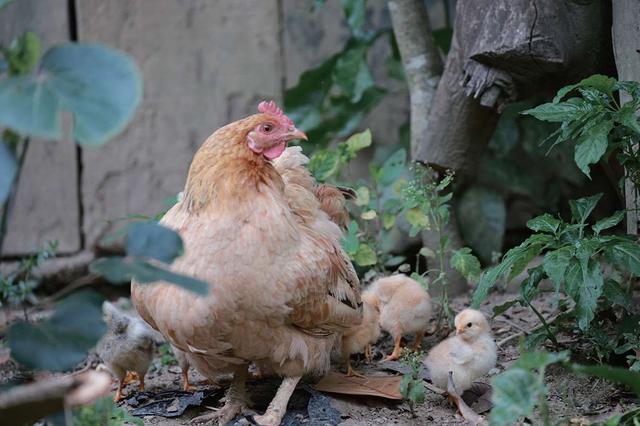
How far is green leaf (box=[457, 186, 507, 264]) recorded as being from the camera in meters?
6.25

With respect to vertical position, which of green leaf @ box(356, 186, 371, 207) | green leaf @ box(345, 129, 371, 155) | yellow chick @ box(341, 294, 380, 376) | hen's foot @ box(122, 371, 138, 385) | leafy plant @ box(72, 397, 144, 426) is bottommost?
hen's foot @ box(122, 371, 138, 385)

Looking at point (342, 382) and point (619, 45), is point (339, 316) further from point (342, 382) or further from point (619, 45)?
point (619, 45)

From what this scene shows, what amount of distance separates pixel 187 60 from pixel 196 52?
0.32 ft

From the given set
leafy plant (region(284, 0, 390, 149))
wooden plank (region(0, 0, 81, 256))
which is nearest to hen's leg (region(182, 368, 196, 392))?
leafy plant (region(284, 0, 390, 149))

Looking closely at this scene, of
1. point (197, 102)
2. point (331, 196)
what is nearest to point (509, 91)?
point (331, 196)

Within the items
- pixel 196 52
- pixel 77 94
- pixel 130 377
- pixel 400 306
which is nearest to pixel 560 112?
pixel 400 306

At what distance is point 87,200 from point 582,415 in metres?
4.68

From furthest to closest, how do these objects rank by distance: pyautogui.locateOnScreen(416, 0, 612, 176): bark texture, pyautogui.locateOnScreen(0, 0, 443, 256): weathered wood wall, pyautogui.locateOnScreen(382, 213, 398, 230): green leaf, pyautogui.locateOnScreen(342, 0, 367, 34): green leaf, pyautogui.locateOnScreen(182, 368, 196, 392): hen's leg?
pyautogui.locateOnScreen(0, 0, 443, 256): weathered wood wall < pyautogui.locateOnScreen(342, 0, 367, 34): green leaf < pyautogui.locateOnScreen(382, 213, 398, 230): green leaf < pyautogui.locateOnScreen(182, 368, 196, 392): hen's leg < pyautogui.locateOnScreen(416, 0, 612, 176): bark texture

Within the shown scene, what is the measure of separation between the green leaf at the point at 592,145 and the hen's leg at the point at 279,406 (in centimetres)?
149

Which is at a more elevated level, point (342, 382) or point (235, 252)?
point (235, 252)

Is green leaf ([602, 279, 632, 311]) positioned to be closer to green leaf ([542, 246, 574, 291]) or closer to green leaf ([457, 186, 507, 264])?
green leaf ([542, 246, 574, 291])

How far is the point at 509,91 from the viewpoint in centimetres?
427

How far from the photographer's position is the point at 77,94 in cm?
208

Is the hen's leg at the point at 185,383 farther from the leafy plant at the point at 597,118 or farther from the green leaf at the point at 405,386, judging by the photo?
the leafy plant at the point at 597,118
